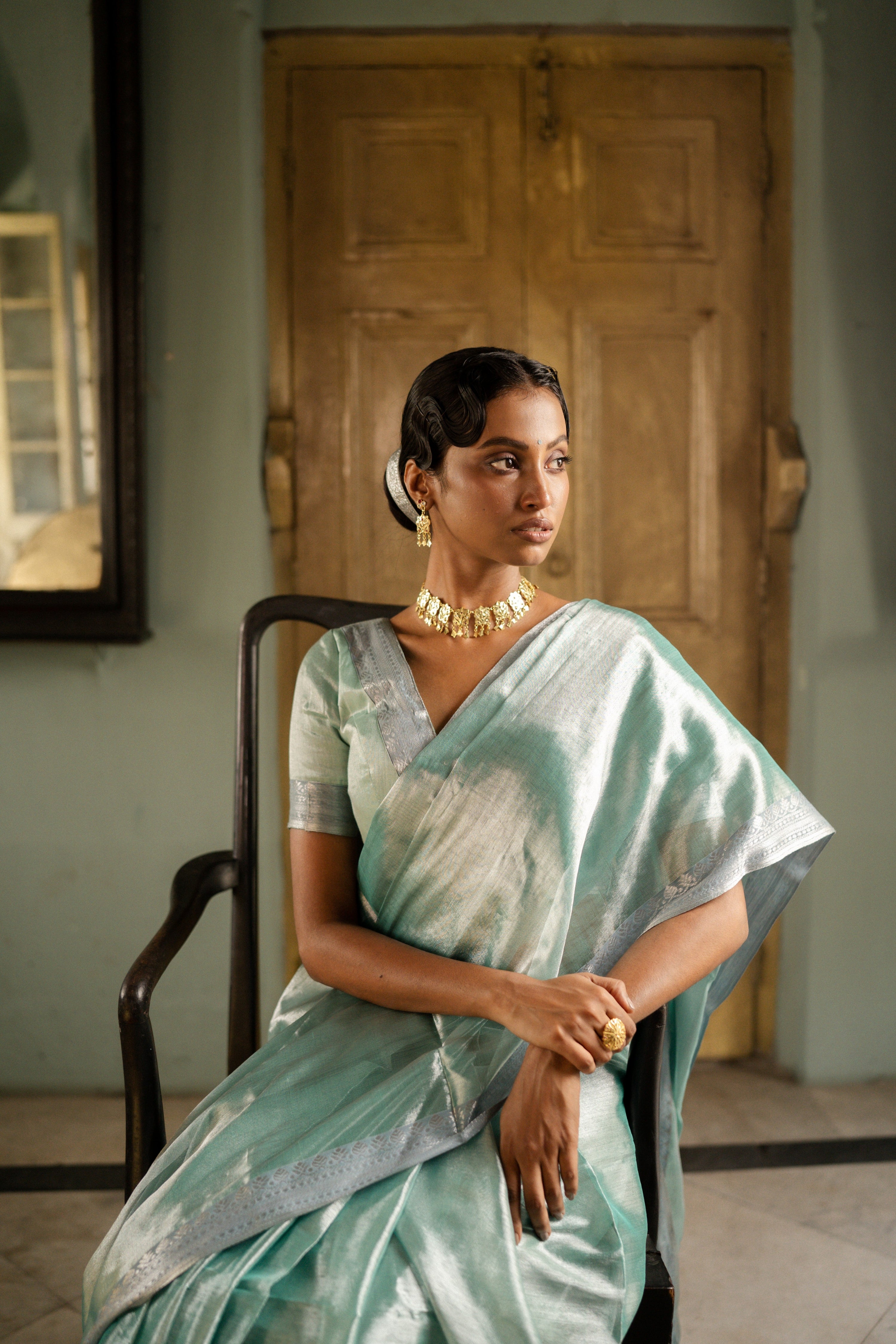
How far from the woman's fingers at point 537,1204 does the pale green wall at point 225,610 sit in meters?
1.48

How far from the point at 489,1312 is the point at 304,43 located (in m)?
2.44

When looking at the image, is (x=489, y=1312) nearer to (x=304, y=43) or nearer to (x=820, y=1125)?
(x=820, y=1125)

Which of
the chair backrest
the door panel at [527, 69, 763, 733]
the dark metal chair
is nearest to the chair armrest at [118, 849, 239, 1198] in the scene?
the dark metal chair

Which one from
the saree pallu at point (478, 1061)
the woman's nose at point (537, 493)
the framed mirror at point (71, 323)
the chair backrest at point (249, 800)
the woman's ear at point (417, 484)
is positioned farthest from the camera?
the framed mirror at point (71, 323)

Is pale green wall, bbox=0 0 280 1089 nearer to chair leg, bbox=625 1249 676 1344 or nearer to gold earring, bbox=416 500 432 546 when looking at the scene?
gold earring, bbox=416 500 432 546

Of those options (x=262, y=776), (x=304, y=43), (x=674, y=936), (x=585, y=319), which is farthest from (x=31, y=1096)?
(x=304, y=43)

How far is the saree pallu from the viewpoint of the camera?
93cm

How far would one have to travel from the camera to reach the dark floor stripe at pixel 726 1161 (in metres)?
2.06

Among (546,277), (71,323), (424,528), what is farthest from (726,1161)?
(71,323)

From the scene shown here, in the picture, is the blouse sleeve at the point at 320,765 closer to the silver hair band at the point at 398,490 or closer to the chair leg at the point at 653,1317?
the silver hair band at the point at 398,490

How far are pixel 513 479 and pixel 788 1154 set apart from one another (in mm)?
1695

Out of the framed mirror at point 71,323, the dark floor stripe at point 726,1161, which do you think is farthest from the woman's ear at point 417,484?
the dark floor stripe at point 726,1161

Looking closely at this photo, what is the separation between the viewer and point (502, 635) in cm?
130

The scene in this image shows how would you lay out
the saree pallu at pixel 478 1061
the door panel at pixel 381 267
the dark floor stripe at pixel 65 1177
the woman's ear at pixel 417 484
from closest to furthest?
the saree pallu at pixel 478 1061
the woman's ear at pixel 417 484
the dark floor stripe at pixel 65 1177
the door panel at pixel 381 267
